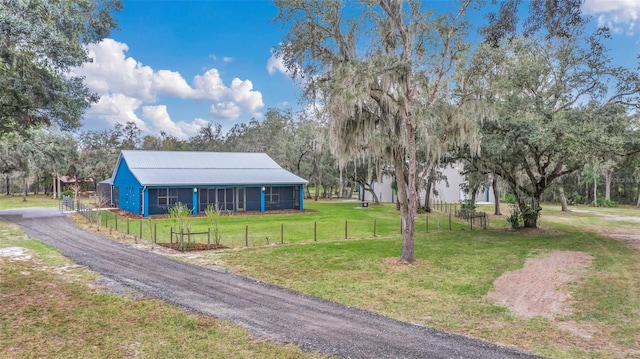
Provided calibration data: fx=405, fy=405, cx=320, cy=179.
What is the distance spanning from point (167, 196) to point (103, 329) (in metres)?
21.3

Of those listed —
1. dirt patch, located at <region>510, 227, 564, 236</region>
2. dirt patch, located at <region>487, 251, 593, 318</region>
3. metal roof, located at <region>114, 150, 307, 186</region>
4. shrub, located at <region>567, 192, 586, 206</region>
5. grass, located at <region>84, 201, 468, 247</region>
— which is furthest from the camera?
shrub, located at <region>567, 192, 586, 206</region>

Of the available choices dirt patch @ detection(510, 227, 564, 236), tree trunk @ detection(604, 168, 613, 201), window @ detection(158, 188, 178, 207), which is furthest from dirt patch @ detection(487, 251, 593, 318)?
tree trunk @ detection(604, 168, 613, 201)

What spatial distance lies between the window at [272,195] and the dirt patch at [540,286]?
20503 millimetres

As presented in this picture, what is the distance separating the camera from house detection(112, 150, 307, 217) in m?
26.5

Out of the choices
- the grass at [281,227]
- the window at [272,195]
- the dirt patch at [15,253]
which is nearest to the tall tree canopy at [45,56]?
the dirt patch at [15,253]

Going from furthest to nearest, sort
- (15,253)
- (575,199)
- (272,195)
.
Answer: (575,199)
(272,195)
(15,253)

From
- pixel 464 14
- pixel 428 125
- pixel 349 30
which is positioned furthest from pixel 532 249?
pixel 349 30

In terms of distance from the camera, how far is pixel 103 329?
6.48 m

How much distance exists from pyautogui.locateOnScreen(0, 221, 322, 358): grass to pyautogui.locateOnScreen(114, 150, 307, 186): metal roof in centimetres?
1817

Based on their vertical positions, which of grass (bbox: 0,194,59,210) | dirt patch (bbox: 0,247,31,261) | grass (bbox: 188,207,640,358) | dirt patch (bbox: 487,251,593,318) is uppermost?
grass (bbox: 0,194,59,210)

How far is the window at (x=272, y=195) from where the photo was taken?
99.9 feet

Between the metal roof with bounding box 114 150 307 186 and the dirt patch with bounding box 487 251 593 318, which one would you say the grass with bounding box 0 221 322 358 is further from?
the metal roof with bounding box 114 150 307 186

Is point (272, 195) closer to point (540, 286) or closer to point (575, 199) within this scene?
point (540, 286)

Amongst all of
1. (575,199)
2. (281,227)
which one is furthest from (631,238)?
(575,199)
